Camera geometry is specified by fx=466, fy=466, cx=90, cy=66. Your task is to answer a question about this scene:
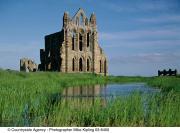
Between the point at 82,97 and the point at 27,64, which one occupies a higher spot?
the point at 27,64

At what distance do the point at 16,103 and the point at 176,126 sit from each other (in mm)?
3402

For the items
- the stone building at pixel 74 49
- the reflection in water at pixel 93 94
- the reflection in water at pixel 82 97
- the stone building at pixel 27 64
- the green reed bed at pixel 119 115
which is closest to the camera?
the green reed bed at pixel 119 115

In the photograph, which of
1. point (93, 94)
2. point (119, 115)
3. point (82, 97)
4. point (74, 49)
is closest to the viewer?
point (119, 115)

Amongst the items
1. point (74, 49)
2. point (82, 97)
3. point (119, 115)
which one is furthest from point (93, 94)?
point (74, 49)

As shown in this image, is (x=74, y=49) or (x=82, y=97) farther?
(x=74, y=49)

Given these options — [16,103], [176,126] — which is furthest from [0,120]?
[176,126]

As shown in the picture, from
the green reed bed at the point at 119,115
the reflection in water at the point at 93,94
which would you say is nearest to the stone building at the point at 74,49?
the reflection in water at the point at 93,94

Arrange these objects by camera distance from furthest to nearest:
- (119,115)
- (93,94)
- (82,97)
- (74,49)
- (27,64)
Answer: (27,64), (74,49), (93,94), (82,97), (119,115)

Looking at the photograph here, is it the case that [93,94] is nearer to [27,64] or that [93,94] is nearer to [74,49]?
[74,49]

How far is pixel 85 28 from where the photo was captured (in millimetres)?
35281

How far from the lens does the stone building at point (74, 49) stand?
34.8 m

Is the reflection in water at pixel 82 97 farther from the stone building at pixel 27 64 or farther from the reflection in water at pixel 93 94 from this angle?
the stone building at pixel 27 64

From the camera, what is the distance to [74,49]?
36375mm

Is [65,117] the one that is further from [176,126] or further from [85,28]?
[85,28]
